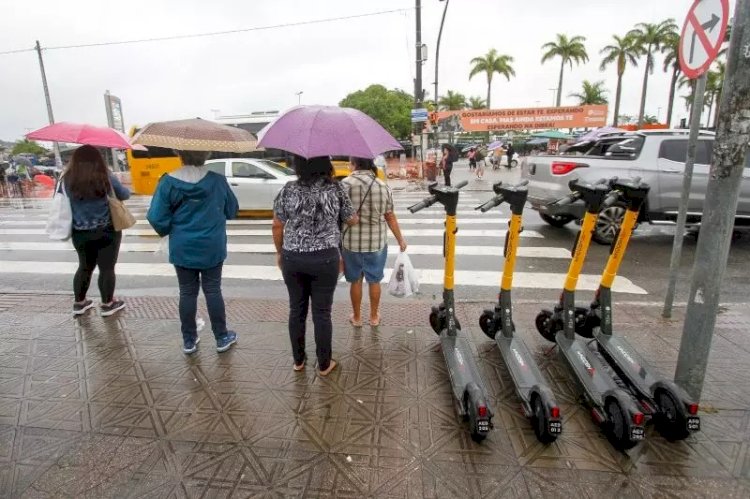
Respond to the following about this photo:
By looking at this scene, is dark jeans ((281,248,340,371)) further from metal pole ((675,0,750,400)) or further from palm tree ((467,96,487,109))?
palm tree ((467,96,487,109))

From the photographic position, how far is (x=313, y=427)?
2758 millimetres

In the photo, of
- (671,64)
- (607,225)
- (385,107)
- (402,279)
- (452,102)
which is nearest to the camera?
(402,279)

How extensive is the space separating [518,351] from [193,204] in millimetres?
2565

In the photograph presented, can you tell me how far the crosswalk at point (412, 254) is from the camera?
240 inches

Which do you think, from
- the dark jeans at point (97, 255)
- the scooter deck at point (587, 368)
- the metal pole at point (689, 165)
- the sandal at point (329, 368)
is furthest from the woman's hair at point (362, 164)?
the metal pole at point (689, 165)

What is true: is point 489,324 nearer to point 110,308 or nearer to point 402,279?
point 402,279

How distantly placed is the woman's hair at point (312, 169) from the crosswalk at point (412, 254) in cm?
322

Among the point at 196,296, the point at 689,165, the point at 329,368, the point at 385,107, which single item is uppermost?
the point at 385,107

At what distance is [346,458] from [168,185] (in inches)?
87.1

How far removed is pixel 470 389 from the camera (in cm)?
267

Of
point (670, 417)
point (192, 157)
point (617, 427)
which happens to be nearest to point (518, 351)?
point (617, 427)

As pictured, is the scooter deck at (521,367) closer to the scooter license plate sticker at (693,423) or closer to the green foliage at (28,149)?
the scooter license plate sticker at (693,423)

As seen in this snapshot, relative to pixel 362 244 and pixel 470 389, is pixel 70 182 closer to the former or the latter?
pixel 362 244

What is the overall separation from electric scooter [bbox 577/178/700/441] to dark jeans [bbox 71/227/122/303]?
169 inches
